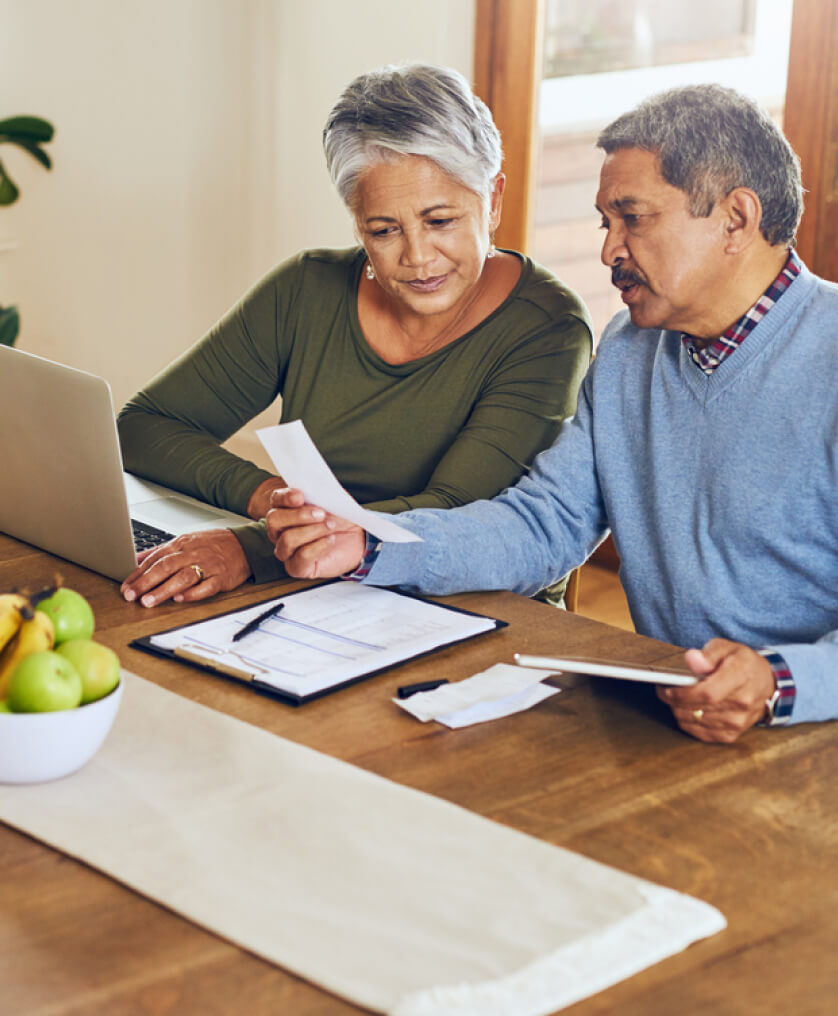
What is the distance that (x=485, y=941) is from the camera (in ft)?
2.82

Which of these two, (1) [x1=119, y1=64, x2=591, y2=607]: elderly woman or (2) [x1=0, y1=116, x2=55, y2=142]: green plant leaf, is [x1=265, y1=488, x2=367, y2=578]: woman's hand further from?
(2) [x1=0, y1=116, x2=55, y2=142]: green plant leaf

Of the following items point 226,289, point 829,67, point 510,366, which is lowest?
point 226,289

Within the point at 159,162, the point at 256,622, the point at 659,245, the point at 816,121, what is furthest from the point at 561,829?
the point at 159,162

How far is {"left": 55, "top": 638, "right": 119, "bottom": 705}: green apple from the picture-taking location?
3.44 feet

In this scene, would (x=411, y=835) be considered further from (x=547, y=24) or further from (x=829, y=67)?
(x=547, y=24)

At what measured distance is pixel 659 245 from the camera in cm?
153


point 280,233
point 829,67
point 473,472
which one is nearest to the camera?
point 473,472

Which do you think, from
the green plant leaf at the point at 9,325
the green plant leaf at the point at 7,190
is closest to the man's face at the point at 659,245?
the green plant leaf at the point at 7,190

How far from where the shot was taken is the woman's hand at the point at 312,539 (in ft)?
5.02

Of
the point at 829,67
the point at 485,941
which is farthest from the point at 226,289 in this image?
the point at 485,941

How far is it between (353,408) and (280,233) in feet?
7.58

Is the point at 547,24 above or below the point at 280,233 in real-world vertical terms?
above

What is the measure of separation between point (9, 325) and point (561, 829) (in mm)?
4006

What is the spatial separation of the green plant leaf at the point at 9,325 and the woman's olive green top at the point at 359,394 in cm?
257
